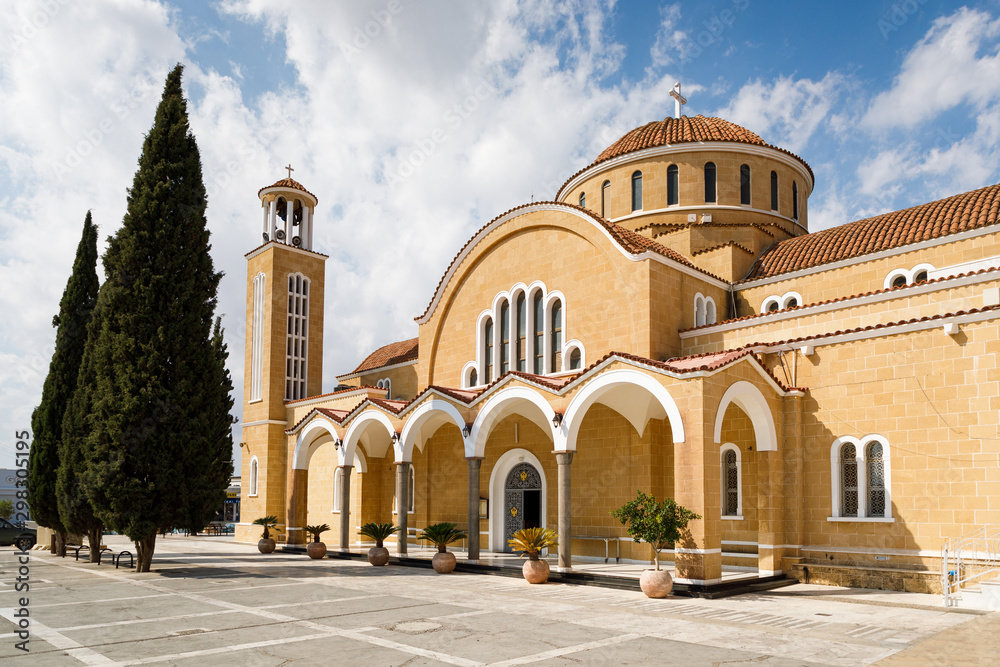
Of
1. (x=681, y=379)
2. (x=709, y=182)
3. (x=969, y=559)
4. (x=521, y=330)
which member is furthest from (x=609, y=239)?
(x=969, y=559)

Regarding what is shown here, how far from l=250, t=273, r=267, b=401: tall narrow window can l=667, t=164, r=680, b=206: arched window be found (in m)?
16.4

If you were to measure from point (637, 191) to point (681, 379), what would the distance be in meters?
12.2

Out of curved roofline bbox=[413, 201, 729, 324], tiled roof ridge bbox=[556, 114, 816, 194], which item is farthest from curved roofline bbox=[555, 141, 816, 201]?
curved roofline bbox=[413, 201, 729, 324]

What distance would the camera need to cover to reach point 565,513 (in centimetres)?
1719

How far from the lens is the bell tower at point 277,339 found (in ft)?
97.2

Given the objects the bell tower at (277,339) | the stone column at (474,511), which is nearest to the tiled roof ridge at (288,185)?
the bell tower at (277,339)

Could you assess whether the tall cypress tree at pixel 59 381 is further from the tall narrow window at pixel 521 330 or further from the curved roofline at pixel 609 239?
the tall narrow window at pixel 521 330

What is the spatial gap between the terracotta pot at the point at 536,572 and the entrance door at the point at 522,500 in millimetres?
4960

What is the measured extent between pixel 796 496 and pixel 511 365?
893cm

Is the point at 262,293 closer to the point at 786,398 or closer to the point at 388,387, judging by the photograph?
the point at 388,387

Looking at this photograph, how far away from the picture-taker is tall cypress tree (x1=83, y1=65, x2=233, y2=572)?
1786 cm

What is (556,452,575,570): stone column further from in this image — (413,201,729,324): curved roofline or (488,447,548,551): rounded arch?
(413,201,729,324): curved roofline

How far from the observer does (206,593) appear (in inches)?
587

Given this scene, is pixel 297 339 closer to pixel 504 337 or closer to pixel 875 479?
pixel 504 337
